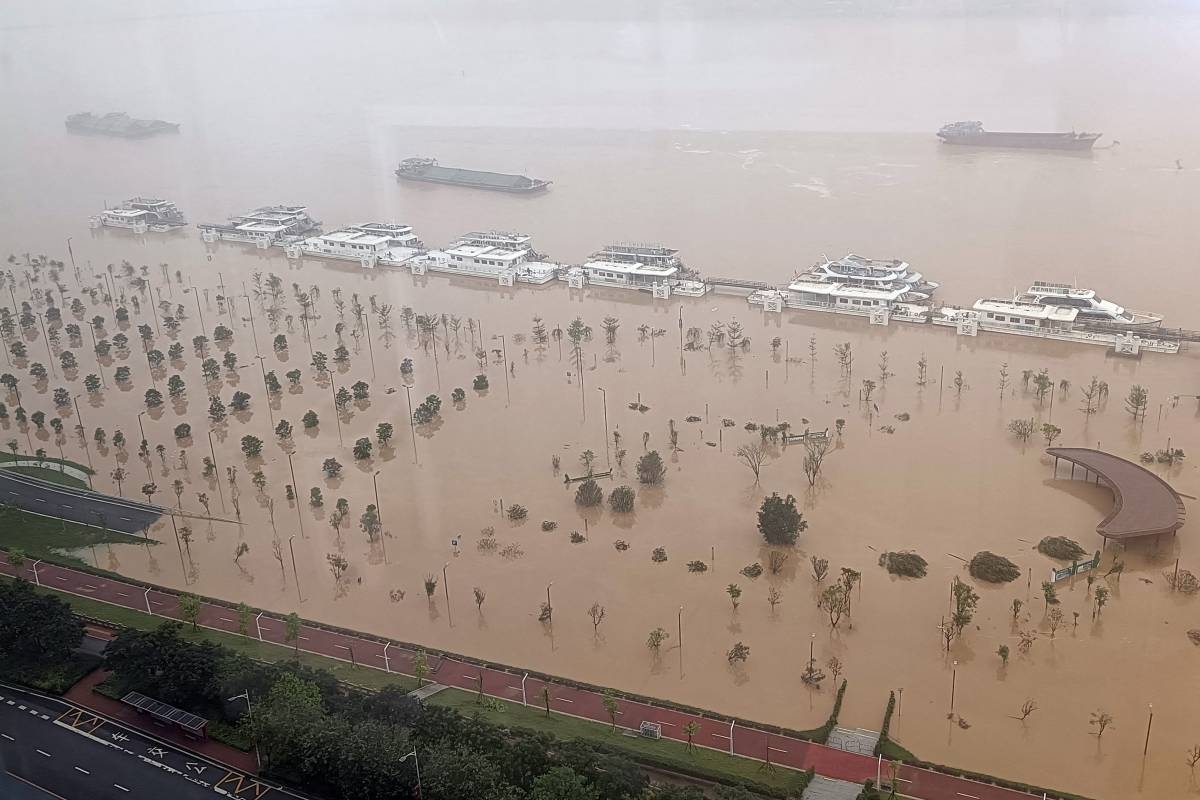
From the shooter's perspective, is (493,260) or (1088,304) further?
(493,260)

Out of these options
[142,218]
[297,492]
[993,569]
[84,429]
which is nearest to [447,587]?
[297,492]

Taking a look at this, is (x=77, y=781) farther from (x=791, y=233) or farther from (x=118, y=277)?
(x=791, y=233)

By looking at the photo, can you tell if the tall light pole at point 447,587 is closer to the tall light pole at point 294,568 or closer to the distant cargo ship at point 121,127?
the tall light pole at point 294,568

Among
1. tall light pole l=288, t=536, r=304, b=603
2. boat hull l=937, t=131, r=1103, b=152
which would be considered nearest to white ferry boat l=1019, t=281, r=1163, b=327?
boat hull l=937, t=131, r=1103, b=152

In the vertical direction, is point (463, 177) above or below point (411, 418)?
above

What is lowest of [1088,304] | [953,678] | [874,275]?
[953,678]

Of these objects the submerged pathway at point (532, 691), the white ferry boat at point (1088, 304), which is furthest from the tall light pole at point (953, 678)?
the white ferry boat at point (1088, 304)

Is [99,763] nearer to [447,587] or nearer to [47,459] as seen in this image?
[447,587]
